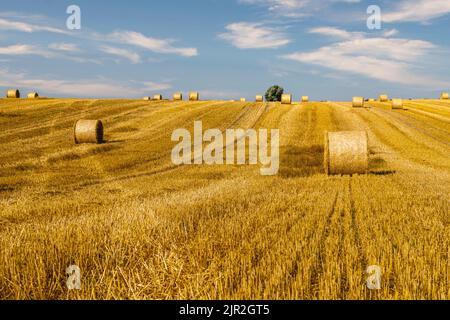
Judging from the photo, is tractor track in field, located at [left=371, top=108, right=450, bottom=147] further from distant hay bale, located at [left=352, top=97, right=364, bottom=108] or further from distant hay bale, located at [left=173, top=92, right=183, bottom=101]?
distant hay bale, located at [left=173, top=92, right=183, bottom=101]

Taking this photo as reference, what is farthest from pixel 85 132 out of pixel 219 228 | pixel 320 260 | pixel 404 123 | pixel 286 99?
pixel 286 99

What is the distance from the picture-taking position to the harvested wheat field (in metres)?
4.32

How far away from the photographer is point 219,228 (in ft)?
20.9

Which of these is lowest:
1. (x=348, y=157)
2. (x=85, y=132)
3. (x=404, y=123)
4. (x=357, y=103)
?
(x=348, y=157)

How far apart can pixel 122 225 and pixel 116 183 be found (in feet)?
24.2

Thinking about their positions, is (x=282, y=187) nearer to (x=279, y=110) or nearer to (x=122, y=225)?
(x=122, y=225)

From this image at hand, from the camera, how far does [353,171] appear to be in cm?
1455

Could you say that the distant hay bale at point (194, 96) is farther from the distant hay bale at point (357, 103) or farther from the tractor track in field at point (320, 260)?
the tractor track in field at point (320, 260)

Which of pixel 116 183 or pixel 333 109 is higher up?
pixel 333 109

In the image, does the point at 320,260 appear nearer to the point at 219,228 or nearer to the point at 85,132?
the point at 219,228

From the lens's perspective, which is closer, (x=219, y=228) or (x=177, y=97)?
(x=219, y=228)

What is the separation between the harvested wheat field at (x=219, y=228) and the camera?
4.32 metres

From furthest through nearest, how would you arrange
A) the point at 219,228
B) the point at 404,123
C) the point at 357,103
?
1. the point at 357,103
2. the point at 404,123
3. the point at 219,228
